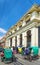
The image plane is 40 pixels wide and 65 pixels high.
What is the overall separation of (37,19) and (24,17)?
18.9ft

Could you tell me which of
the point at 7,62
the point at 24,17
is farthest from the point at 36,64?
the point at 24,17

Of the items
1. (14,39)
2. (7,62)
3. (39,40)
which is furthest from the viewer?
(14,39)

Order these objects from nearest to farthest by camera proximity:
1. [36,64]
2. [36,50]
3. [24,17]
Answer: [36,64] < [36,50] < [24,17]

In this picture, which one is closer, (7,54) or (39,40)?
(7,54)

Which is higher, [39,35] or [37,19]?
A: [37,19]

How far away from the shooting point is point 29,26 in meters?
26.0

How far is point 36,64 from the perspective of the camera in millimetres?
15938

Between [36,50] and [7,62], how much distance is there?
4.64 meters

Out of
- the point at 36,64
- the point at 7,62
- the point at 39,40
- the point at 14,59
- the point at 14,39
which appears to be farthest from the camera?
the point at 14,39

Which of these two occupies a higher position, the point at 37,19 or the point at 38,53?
the point at 37,19

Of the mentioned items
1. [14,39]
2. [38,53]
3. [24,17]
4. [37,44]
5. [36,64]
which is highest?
[24,17]

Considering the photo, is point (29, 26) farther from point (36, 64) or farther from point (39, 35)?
point (36, 64)

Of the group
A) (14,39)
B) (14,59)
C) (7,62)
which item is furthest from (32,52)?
(14,39)

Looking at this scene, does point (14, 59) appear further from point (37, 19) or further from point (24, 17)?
point (24, 17)
